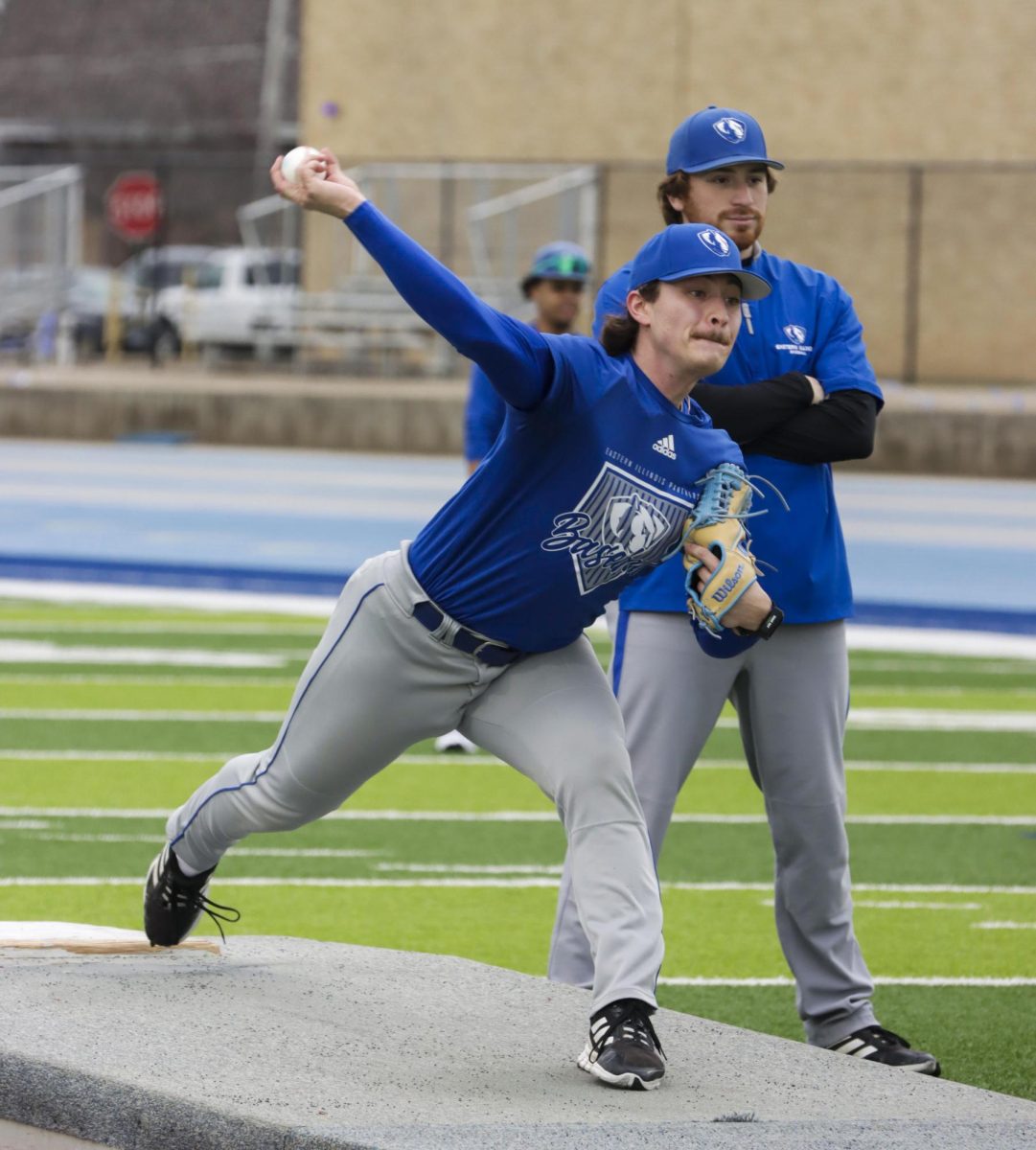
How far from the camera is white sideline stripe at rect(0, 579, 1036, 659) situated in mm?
13523

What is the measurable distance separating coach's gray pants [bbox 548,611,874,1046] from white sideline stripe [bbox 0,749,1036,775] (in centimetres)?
410

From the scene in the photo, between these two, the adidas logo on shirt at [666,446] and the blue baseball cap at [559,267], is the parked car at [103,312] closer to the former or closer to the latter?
the blue baseball cap at [559,267]

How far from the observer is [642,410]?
4910mm

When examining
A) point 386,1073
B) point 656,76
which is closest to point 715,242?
point 386,1073

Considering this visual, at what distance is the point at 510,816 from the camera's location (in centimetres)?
904

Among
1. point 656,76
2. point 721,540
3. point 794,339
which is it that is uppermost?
point 656,76

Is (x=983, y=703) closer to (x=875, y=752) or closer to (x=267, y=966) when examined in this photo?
(x=875, y=752)

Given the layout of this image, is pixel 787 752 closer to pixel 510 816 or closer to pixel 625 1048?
pixel 625 1048

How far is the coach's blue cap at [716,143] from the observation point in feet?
18.3

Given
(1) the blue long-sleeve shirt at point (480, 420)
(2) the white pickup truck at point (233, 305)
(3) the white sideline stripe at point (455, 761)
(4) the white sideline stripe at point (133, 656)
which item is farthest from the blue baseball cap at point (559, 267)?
(2) the white pickup truck at point (233, 305)

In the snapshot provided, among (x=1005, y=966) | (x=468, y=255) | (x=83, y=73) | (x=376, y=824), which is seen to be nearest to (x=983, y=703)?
(x=376, y=824)

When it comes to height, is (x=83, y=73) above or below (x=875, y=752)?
above

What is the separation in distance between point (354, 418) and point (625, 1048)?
22.6 meters

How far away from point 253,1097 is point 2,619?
9.59 m
